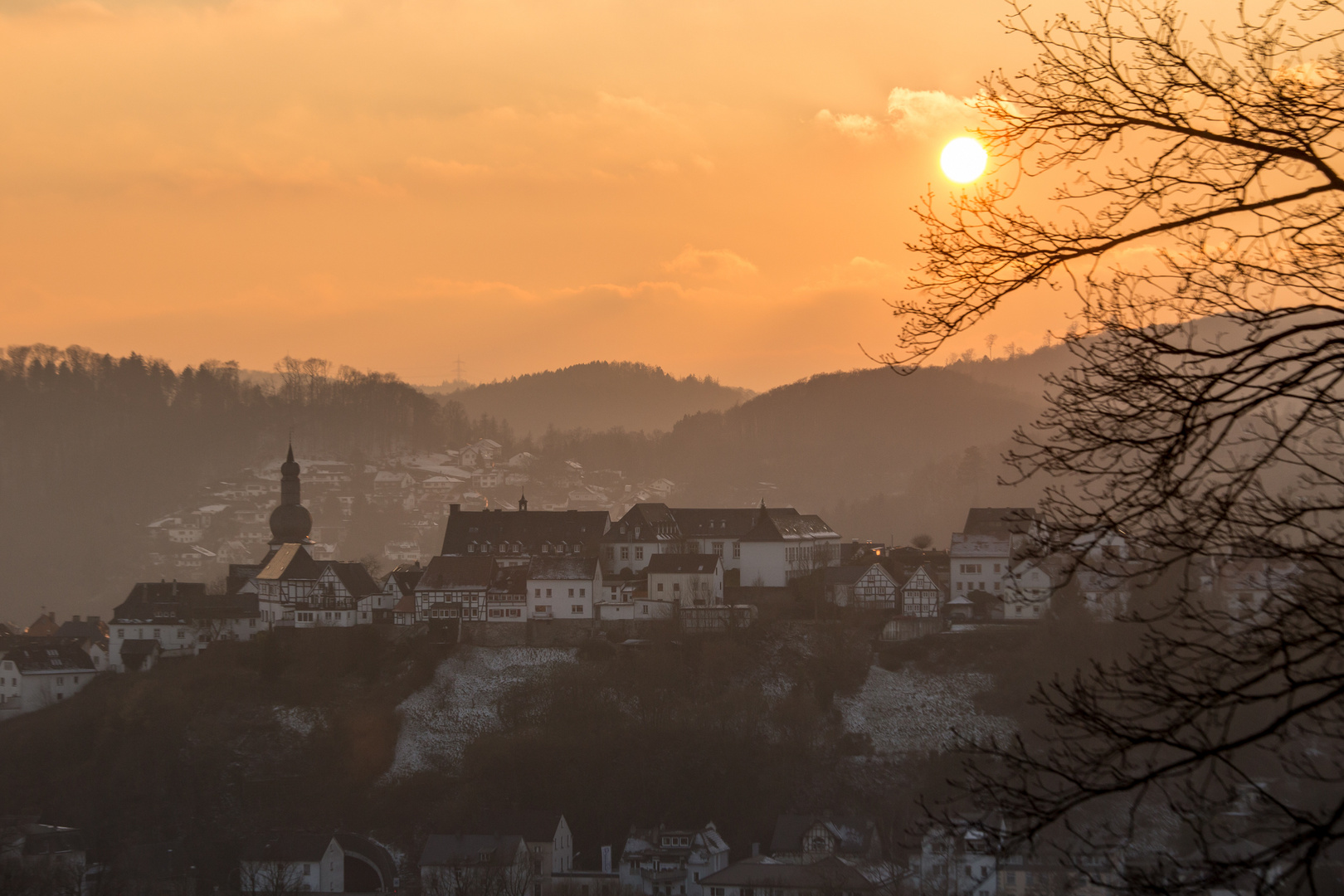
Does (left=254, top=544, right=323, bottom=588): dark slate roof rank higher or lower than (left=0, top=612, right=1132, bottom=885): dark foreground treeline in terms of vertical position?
higher

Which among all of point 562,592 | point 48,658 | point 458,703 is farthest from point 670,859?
point 48,658

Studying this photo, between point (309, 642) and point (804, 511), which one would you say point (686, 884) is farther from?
point (804, 511)

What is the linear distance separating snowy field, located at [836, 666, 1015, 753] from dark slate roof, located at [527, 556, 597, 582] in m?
11.0

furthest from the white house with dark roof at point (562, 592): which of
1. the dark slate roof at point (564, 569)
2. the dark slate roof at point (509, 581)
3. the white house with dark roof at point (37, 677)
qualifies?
the white house with dark roof at point (37, 677)

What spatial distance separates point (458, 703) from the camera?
5372 cm

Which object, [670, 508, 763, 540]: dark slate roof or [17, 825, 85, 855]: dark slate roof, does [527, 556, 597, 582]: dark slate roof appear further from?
[17, 825, 85, 855]: dark slate roof

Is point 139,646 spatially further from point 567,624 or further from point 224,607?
point 567,624

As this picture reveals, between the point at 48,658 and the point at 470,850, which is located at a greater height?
the point at 48,658

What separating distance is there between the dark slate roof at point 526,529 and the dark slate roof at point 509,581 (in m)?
3.97

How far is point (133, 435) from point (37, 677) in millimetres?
112979

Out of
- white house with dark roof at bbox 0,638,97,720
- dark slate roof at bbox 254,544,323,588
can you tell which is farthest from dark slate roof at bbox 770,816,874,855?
white house with dark roof at bbox 0,638,97,720

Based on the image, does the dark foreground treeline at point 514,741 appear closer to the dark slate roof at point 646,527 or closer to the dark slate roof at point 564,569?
the dark slate roof at point 564,569

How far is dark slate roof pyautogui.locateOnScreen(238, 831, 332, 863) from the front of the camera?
45.0 m

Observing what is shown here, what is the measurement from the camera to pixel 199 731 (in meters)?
53.0
